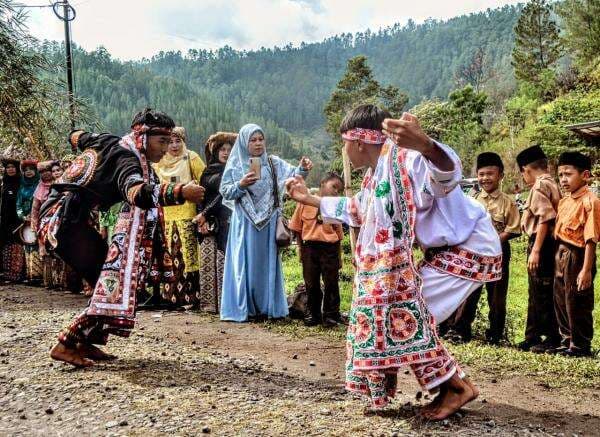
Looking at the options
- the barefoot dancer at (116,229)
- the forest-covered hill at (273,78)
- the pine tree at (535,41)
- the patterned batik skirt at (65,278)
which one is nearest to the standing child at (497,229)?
the barefoot dancer at (116,229)

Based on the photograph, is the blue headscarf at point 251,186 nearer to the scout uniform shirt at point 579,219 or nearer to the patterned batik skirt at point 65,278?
the scout uniform shirt at point 579,219

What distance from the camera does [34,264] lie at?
10375mm

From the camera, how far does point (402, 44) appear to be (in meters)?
194

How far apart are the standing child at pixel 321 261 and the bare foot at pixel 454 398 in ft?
10.3

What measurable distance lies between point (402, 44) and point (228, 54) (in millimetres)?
54203

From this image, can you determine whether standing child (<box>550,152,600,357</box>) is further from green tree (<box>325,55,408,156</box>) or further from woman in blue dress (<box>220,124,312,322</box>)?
green tree (<box>325,55,408,156</box>)

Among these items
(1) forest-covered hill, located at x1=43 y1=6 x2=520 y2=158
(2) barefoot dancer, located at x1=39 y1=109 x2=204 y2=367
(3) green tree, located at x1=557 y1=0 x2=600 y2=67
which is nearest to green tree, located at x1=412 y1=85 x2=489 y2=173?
(3) green tree, located at x1=557 y1=0 x2=600 y2=67

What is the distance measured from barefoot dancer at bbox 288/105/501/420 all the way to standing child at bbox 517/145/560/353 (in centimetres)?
218

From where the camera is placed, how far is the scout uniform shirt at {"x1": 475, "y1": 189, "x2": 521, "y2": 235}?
17.7 ft

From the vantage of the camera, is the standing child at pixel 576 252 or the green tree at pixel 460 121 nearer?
the standing child at pixel 576 252

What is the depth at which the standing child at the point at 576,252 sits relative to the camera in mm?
4848

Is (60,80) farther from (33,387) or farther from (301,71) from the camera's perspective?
(301,71)

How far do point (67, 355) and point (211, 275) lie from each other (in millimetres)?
2971

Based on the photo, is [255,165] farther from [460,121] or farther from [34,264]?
[460,121]
